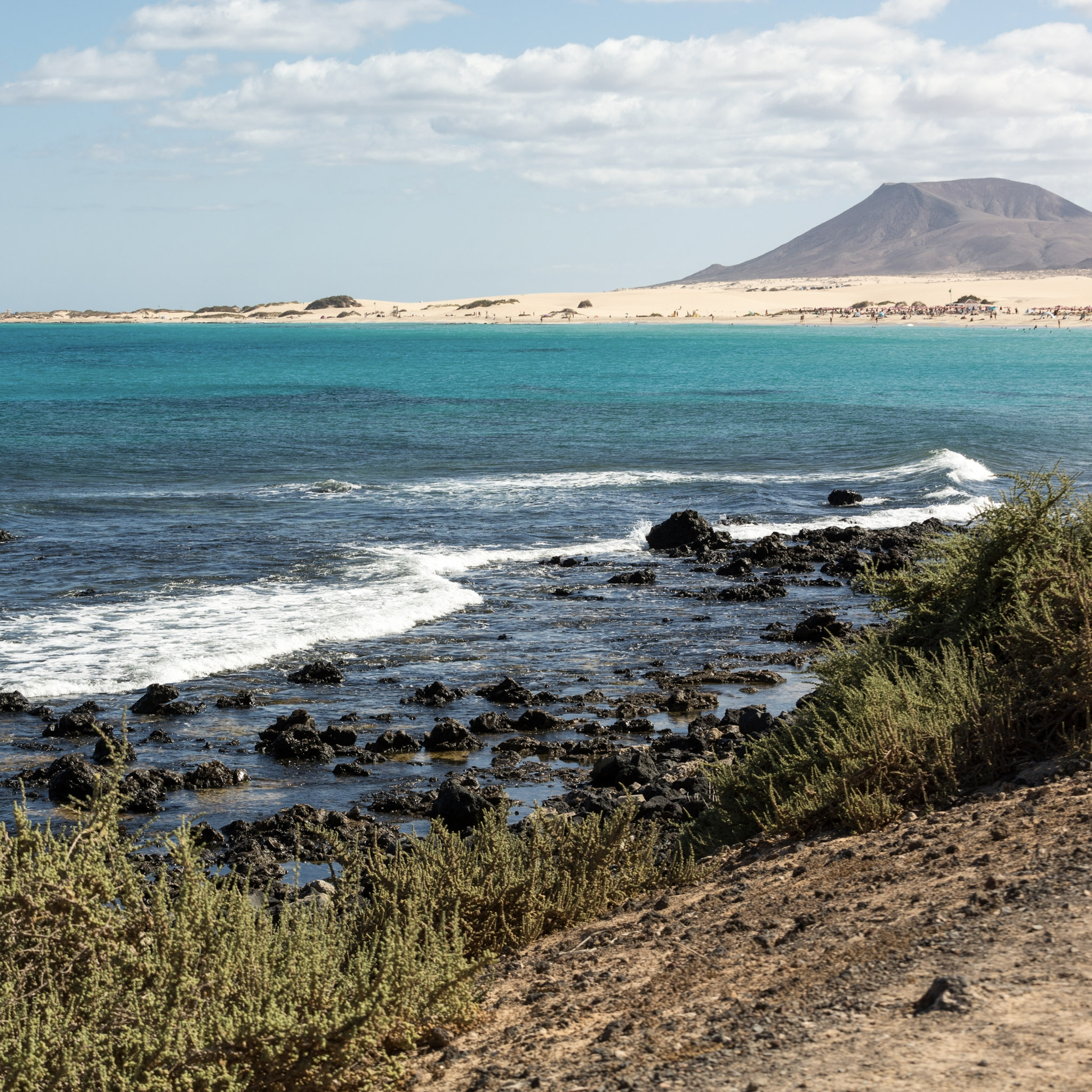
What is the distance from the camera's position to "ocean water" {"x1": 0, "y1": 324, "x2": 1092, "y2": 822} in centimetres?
1374

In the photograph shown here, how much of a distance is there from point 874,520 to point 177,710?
1626cm

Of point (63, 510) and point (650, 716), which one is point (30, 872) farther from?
point (63, 510)

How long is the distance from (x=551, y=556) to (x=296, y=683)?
791cm

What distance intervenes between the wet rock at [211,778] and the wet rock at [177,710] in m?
1.91

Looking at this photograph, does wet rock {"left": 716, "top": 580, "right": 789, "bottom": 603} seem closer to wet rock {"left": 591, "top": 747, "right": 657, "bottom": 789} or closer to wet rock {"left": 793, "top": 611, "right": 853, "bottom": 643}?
wet rock {"left": 793, "top": 611, "right": 853, "bottom": 643}

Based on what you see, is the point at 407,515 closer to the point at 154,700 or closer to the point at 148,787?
the point at 154,700

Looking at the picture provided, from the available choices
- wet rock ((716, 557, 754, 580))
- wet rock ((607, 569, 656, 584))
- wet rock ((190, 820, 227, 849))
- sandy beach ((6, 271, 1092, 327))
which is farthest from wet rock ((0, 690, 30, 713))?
sandy beach ((6, 271, 1092, 327))

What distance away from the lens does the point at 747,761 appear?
8016 mm

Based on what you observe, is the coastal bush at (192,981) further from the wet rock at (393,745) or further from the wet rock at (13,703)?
the wet rock at (13,703)

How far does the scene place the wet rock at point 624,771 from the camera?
10078 mm

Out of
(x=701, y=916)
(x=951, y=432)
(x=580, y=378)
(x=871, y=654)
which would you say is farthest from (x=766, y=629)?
(x=580, y=378)

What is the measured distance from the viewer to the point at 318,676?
45.1 feet

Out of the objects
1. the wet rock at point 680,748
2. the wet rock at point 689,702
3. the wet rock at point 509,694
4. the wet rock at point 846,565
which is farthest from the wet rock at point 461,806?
the wet rock at point 846,565

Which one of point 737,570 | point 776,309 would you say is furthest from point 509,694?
point 776,309
